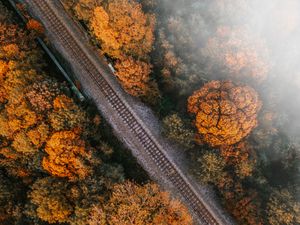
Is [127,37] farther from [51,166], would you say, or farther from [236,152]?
[236,152]

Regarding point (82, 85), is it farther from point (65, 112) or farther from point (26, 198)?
point (26, 198)

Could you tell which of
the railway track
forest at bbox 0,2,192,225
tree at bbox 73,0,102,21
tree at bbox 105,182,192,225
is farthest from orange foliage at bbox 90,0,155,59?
tree at bbox 105,182,192,225

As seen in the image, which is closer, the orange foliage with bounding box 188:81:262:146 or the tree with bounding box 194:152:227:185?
the orange foliage with bounding box 188:81:262:146

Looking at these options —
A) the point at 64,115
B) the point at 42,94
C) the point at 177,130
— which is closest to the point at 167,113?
the point at 177,130

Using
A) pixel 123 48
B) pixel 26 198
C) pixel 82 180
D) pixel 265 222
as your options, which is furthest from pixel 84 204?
pixel 265 222

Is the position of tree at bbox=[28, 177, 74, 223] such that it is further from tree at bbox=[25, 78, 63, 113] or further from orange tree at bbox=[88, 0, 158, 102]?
orange tree at bbox=[88, 0, 158, 102]

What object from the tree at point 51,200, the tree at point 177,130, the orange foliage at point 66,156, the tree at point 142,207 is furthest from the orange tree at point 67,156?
the tree at point 177,130

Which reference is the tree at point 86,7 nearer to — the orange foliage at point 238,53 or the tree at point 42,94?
the tree at point 42,94
